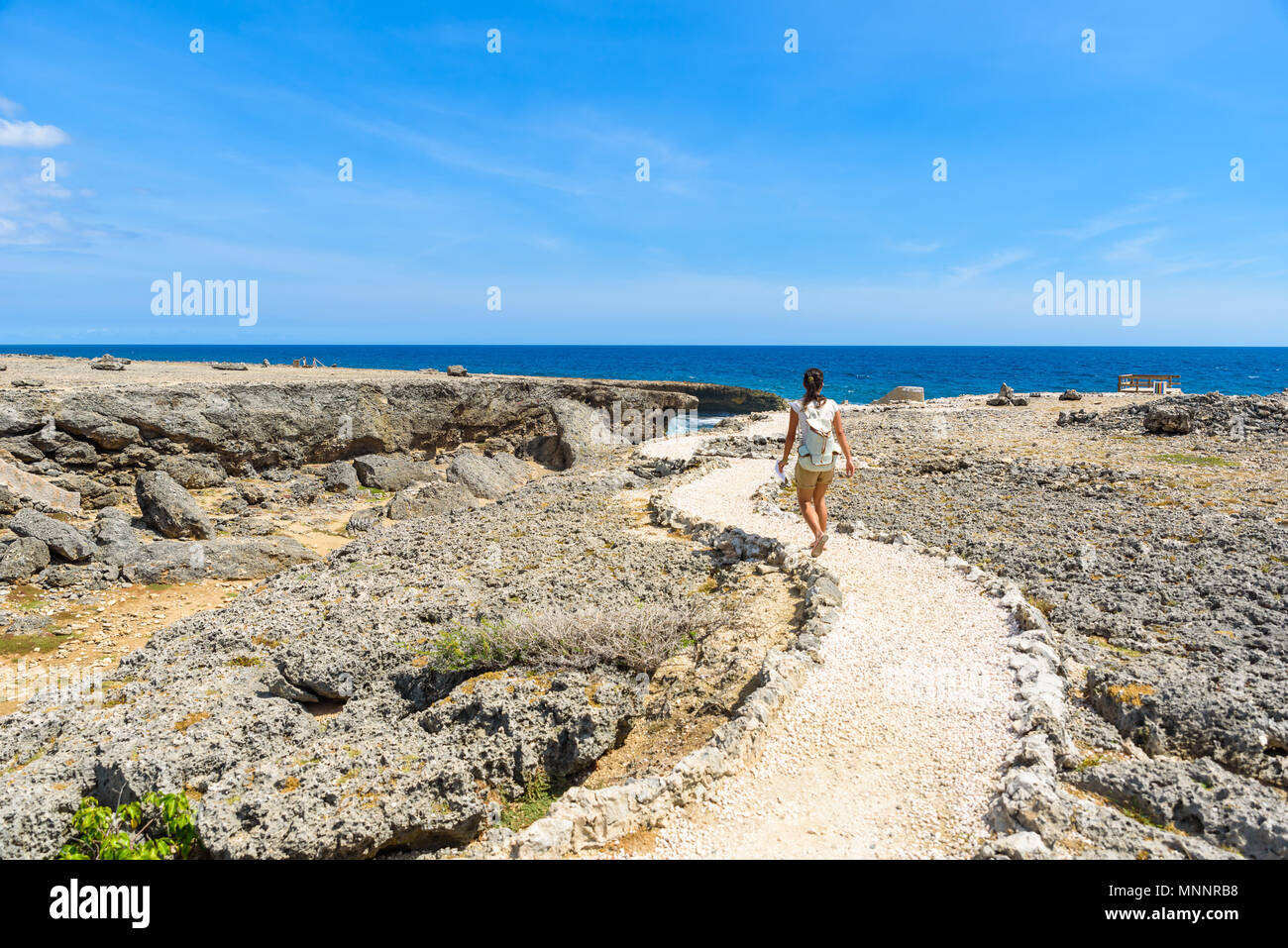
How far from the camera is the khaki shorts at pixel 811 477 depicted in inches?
379

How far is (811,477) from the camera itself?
967cm

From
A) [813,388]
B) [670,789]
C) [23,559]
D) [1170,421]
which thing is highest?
[813,388]

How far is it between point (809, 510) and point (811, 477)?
56cm

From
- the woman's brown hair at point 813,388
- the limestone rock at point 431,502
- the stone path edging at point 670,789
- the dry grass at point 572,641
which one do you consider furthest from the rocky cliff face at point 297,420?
the stone path edging at point 670,789

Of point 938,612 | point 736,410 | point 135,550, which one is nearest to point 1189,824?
point 938,612

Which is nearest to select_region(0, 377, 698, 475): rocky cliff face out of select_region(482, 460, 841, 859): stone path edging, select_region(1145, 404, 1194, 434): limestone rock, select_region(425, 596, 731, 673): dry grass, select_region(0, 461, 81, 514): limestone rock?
select_region(0, 461, 81, 514): limestone rock

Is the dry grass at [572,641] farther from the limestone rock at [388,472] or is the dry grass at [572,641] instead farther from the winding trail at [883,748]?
the limestone rock at [388,472]

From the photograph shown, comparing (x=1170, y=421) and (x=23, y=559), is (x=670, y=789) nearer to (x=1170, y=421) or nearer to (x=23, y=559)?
(x=23, y=559)

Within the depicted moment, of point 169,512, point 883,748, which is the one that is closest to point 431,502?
point 169,512

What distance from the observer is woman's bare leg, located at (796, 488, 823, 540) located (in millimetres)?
9750

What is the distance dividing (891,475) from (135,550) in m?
16.3

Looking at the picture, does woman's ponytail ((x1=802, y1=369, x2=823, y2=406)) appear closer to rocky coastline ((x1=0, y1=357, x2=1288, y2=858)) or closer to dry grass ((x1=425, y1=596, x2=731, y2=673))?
rocky coastline ((x1=0, y1=357, x2=1288, y2=858))

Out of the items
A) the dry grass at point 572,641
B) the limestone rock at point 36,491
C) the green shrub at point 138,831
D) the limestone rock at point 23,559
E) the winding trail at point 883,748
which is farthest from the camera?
the limestone rock at point 36,491

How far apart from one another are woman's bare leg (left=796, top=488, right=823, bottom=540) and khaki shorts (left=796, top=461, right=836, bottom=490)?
0.10 meters
